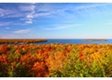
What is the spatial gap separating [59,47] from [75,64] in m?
0.17

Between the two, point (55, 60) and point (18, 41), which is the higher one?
point (18, 41)

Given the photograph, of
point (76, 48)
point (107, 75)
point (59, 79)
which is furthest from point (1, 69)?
point (107, 75)

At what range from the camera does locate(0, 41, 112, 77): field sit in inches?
82.3

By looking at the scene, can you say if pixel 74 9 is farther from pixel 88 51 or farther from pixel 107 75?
pixel 107 75

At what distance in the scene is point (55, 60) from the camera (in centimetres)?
210

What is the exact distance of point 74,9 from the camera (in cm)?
212

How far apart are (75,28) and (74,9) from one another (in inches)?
5.6

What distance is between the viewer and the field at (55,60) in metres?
2.09

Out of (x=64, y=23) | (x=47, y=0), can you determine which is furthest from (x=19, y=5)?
(x=64, y=23)

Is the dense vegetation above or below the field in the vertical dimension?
above

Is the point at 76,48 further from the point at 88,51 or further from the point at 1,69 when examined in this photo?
the point at 1,69

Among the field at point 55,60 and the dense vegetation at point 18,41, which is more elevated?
the dense vegetation at point 18,41

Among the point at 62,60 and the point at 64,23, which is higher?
the point at 64,23

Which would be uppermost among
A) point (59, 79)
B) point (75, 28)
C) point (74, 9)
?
point (74, 9)
